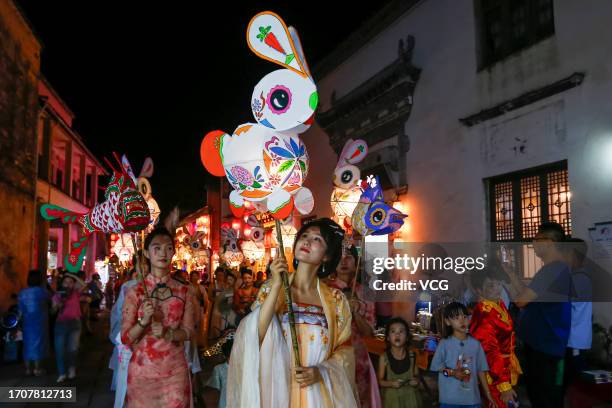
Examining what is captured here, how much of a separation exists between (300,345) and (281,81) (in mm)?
1806

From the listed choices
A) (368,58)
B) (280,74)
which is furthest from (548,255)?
(368,58)

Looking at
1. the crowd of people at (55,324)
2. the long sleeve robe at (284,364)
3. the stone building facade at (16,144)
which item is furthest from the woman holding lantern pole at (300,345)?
the stone building facade at (16,144)

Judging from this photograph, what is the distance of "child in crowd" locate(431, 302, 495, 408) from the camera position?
4.82m

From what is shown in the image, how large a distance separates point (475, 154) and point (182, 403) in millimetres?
8909

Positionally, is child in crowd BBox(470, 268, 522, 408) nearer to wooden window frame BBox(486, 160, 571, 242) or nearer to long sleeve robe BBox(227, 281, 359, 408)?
long sleeve robe BBox(227, 281, 359, 408)

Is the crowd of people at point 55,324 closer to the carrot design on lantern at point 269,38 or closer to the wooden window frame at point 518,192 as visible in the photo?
the carrot design on lantern at point 269,38

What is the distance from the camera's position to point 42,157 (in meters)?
18.2

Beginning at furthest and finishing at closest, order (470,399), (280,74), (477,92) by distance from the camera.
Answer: (477,92), (470,399), (280,74)

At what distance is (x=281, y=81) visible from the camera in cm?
352

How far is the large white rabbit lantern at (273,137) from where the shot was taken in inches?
136

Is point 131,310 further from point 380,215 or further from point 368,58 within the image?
point 368,58

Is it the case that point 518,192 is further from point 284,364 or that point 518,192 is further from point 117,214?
point 284,364

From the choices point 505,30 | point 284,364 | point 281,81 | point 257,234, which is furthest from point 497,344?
point 257,234

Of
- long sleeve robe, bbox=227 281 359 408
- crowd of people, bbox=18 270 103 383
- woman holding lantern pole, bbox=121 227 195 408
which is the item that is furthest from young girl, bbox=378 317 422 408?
crowd of people, bbox=18 270 103 383
